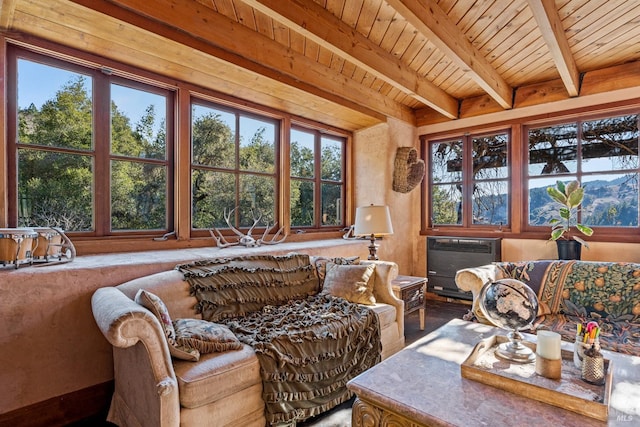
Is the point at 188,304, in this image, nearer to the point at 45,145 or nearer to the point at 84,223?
the point at 84,223

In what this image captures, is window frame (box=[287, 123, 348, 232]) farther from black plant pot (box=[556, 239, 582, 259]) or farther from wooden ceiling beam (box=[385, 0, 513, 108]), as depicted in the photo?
black plant pot (box=[556, 239, 582, 259])

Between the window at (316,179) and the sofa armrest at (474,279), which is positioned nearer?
the sofa armrest at (474,279)

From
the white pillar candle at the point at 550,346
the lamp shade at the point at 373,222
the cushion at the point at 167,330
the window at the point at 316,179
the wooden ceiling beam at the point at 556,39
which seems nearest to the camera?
the white pillar candle at the point at 550,346

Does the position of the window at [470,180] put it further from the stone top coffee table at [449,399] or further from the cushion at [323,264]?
the stone top coffee table at [449,399]

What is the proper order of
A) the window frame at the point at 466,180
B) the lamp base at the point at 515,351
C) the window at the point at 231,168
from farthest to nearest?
the window frame at the point at 466,180
the window at the point at 231,168
the lamp base at the point at 515,351

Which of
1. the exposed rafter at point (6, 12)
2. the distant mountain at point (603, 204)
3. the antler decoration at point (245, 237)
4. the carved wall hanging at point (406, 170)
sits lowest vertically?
the antler decoration at point (245, 237)

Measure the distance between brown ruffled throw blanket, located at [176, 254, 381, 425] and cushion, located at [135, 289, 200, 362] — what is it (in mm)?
317

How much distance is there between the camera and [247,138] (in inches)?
130

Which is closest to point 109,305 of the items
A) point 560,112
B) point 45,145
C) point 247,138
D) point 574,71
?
point 45,145

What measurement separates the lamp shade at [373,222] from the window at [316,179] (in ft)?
2.76

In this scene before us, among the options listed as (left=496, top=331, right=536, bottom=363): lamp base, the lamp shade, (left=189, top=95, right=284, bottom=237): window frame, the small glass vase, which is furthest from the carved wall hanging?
the small glass vase

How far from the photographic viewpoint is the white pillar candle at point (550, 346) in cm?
130

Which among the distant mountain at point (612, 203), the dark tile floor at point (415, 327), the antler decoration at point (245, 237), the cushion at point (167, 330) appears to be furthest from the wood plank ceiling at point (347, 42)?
the dark tile floor at point (415, 327)

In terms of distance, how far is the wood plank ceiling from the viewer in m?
2.07
